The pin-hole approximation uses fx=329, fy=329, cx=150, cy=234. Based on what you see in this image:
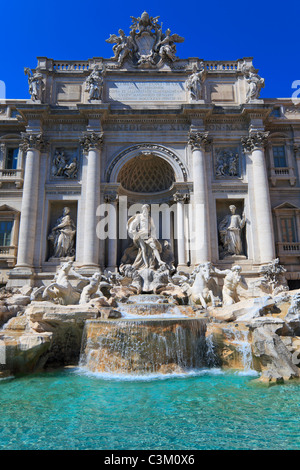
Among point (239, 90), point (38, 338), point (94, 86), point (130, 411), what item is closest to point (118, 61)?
point (94, 86)

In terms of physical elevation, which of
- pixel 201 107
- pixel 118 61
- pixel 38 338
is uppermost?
pixel 118 61

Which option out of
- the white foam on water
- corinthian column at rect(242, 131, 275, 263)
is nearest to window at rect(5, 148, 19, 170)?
corinthian column at rect(242, 131, 275, 263)

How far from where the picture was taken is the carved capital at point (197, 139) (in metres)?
18.8

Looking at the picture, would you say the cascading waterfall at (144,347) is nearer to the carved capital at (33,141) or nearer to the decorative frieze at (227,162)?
the decorative frieze at (227,162)

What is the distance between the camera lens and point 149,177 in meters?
20.7

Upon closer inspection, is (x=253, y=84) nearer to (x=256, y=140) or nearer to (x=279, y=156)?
(x=256, y=140)

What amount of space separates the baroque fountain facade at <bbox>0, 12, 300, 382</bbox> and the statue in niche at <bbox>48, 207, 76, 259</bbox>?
0.08m

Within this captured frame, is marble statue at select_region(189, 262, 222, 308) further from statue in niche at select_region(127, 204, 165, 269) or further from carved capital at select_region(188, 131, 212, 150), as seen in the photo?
carved capital at select_region(188, 131, 212, 150)

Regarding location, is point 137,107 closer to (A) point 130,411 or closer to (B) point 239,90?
(B) point 239,90

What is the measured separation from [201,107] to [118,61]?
245 inches

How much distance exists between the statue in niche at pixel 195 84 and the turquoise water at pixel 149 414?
52.3ft

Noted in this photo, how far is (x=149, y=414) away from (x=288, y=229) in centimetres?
1564

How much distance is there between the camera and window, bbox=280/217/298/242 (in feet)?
62.2

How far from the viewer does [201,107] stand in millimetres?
18797
